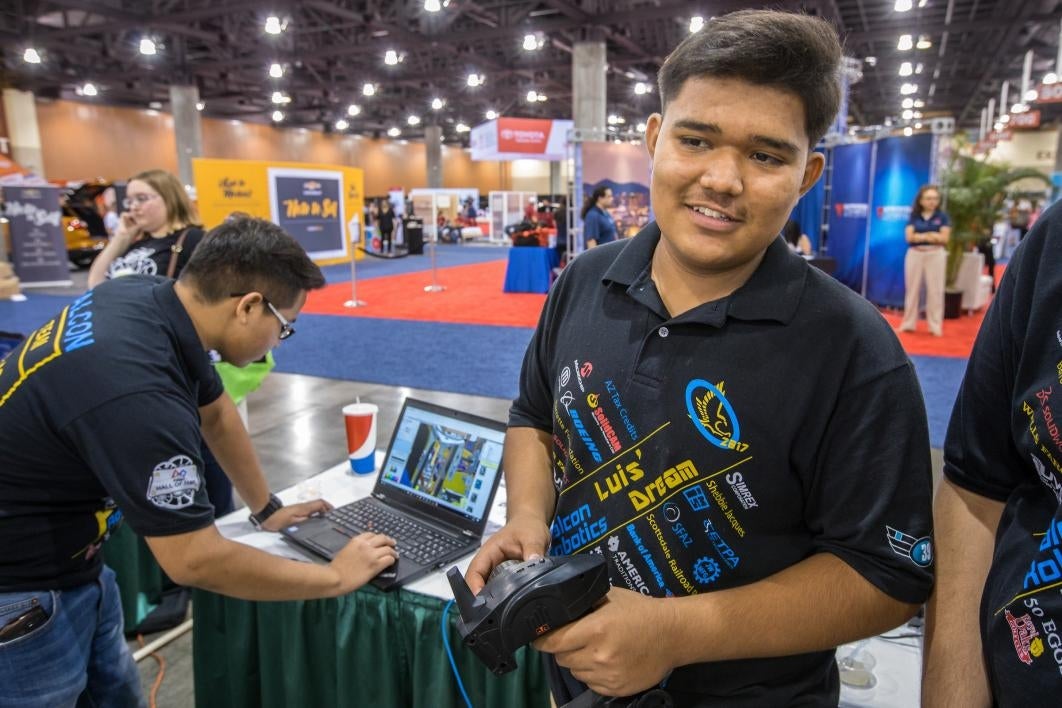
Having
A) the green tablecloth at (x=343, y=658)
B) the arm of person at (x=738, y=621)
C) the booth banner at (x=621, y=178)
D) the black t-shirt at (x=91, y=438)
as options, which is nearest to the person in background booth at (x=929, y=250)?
the booth banner at (x=621, y=178)

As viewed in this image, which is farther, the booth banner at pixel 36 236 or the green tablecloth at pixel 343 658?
the booth banner at pixel 36 236

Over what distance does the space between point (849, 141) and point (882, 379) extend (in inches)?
384

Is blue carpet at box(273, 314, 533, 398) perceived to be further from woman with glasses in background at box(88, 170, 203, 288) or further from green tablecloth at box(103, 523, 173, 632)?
green tablecloth at box(103, 523, 173, 632)

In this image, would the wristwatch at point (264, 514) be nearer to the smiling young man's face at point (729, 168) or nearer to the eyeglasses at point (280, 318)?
the eyeglasses at point (280, 318)

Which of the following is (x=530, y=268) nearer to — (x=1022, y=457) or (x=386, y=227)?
(x=386, y=227)

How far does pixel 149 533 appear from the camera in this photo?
122cm

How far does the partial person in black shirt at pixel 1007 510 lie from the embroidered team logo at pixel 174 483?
1158 millimetres

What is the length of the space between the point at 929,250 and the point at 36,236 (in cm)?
1268

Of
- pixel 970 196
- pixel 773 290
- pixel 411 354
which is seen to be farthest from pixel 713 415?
pixel 970 196

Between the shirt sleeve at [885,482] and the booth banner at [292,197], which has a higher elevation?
the booth banner at [292,197]

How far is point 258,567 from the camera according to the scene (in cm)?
133

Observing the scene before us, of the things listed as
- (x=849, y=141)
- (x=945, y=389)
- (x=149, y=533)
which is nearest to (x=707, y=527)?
(x=149, y=533)

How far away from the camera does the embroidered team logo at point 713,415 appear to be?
34.5 inches

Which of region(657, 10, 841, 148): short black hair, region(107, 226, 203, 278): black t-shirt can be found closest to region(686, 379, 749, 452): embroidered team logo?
region(657, 10, 841, 148): short black hair
